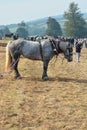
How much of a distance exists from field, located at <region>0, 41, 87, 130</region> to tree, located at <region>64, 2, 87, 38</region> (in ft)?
408

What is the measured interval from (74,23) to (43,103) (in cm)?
13971

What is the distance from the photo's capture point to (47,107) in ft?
49.6

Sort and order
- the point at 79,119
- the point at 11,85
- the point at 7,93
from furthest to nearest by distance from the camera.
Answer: the point at 11,85 → the point at 7,93 → the point at 79,119

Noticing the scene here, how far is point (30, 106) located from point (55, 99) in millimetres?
1677

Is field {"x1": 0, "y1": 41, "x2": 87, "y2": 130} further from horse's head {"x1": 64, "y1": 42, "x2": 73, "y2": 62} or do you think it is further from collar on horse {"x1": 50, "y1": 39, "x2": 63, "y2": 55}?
collar on horse {"x1": 50, "y1": 39, "x2": 63, "y2": 55}

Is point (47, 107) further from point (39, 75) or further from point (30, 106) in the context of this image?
point (39, 75)

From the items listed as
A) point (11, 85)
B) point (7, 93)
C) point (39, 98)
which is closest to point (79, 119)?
point (39, 98)

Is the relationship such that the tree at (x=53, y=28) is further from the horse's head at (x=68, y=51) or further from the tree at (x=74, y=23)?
the horse's head at (x=68, y=51)

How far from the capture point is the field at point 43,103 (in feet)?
42.3

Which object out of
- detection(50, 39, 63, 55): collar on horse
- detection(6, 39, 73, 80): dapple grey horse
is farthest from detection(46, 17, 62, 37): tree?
detection(50, 39, 63, 55): collar on horse

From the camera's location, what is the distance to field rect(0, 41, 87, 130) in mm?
12883

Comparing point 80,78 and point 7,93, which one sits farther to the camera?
point 80,78

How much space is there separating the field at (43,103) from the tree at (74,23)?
124231 mm

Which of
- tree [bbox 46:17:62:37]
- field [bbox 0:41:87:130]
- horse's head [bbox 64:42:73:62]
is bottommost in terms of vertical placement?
tree [bbox 46:17:62:37]
